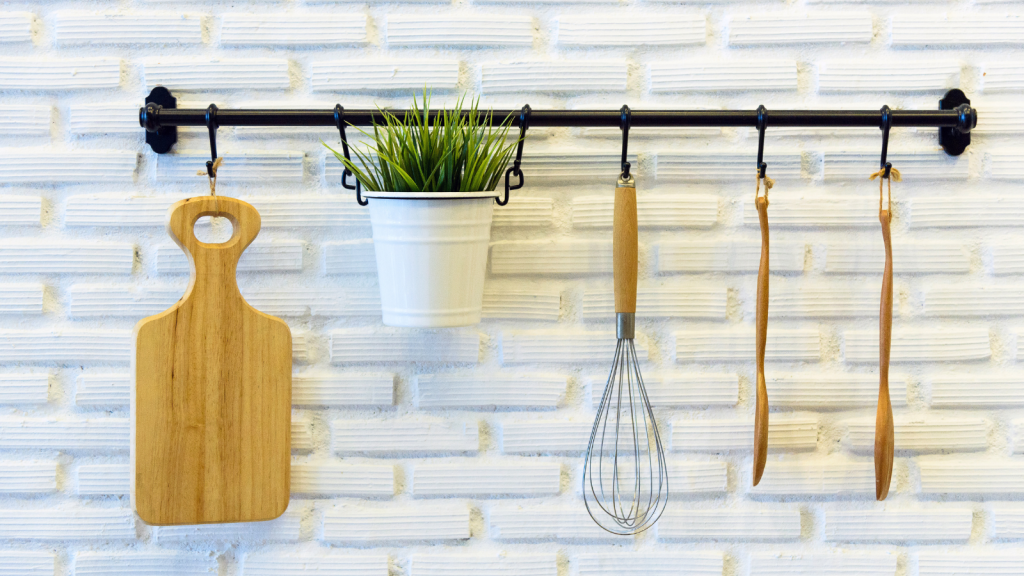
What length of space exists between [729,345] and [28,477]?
88cm

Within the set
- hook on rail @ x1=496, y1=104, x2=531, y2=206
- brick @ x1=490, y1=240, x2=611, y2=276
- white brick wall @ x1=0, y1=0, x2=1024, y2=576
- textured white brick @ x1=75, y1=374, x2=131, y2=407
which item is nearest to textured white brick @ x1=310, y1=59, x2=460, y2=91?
white brick wall @ x1=0, y1=0, x2=1024, y2=576

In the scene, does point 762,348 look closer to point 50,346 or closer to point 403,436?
point 403,436

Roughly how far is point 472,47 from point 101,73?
45 cm

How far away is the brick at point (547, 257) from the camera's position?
0.84 m

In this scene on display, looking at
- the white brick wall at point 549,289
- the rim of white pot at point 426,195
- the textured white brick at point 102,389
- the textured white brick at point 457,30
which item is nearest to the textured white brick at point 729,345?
the white brick wall at point 549,289

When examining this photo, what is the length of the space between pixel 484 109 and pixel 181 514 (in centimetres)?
59

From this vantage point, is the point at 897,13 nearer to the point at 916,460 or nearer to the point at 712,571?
the point at 916,460

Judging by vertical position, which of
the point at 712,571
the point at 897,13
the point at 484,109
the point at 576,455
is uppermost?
the point at 897,13

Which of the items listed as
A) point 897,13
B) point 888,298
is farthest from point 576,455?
point 897,13

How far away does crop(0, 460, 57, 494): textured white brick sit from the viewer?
837mm

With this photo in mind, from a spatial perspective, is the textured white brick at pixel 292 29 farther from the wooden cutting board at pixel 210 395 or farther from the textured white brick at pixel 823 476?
the textured white brick at pixel 823 476

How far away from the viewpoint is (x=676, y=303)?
2.79ft

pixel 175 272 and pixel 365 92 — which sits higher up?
pixel 365 92

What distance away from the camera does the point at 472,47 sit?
33.1 inches
